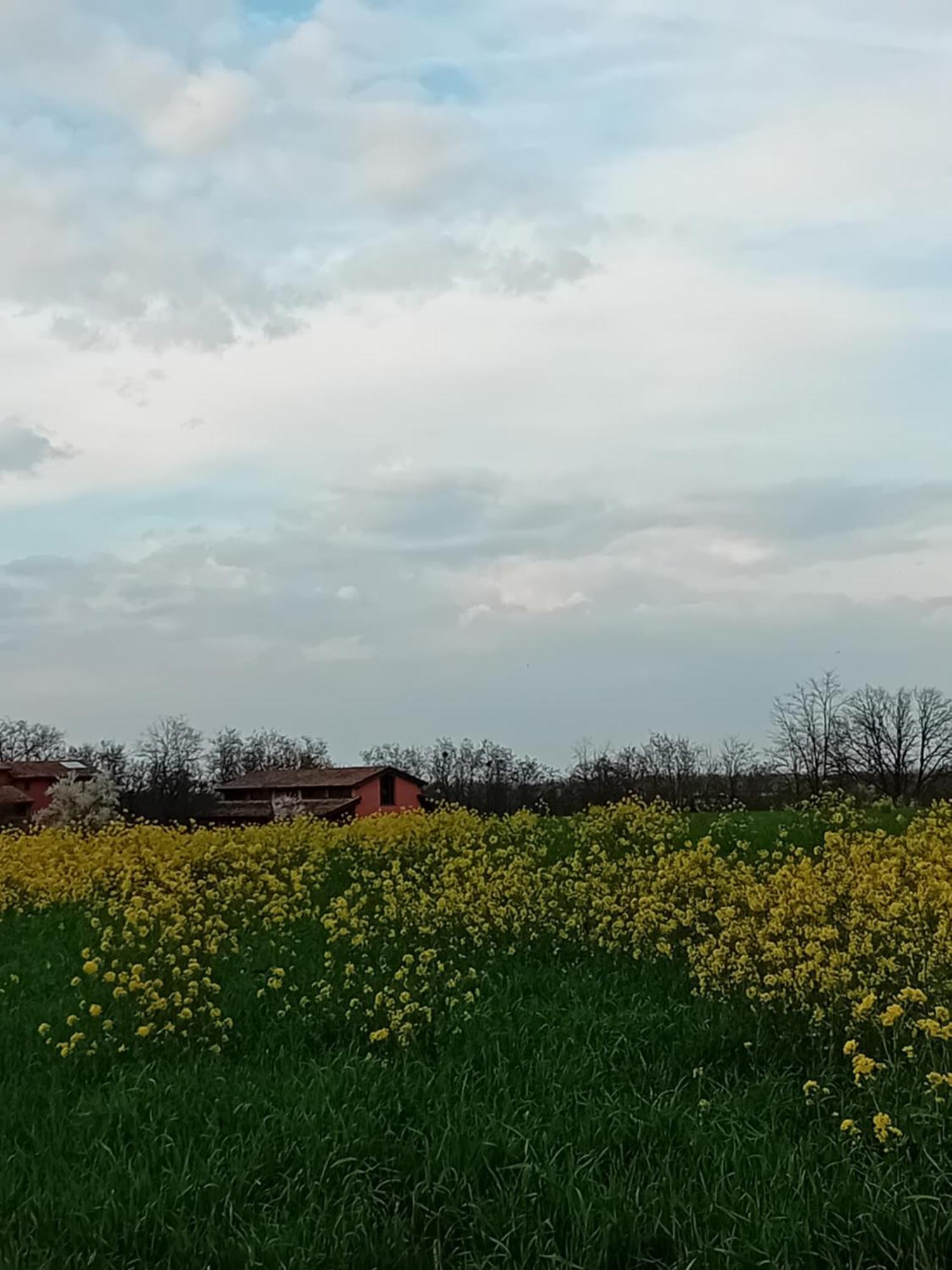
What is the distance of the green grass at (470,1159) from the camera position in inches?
165

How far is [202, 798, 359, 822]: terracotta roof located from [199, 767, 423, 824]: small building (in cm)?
2

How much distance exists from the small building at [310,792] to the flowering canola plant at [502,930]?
28201 mm

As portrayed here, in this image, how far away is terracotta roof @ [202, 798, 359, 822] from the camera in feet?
132

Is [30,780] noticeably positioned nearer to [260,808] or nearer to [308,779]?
[260,808]

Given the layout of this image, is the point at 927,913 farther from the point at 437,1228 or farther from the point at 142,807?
the point at 142,807

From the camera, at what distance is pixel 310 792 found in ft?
148

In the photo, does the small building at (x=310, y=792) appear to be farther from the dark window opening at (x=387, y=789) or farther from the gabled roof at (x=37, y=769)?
the gabled roof at (x=37, y=769)

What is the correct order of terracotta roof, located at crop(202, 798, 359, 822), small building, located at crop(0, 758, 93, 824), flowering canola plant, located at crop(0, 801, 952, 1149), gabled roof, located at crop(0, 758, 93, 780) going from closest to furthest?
flowering canola plant, located at crop(0, 801, 952, 1149) < terracotta roof, located at crop(202, 798, 359, 822) < small building, located at crop(0, 758, 93, 824) < gabled roof, located at crop(0, 758, 93, 780)

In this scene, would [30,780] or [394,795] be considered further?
[30,780]

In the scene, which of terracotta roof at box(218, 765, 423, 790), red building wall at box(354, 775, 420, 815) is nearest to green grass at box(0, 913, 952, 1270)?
red building wall at box(354, 775, 420, 815)

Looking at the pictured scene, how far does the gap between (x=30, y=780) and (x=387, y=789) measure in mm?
15826

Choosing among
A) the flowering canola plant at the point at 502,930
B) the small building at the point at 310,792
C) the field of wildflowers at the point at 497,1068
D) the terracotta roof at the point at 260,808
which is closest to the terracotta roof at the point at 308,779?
the small building at the point at 310,792

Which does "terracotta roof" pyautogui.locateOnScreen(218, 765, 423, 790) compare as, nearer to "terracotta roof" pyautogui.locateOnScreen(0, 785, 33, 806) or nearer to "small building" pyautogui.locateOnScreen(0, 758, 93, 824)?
"small building" pyautogui.locateOnScreen(0, 758, 93, 824)

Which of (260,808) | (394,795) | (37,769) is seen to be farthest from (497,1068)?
(37,769)
